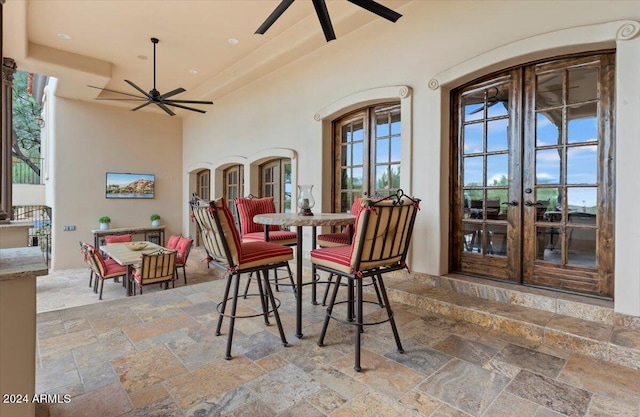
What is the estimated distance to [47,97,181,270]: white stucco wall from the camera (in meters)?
7.48

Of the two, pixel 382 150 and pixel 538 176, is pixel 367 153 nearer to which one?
pixel 382 150

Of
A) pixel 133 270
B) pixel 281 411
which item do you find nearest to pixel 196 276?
pixel 133 270

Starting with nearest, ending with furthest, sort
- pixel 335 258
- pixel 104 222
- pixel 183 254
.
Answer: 1. pixel 335 258
2. pixel 183 254
3. pixel 104 222

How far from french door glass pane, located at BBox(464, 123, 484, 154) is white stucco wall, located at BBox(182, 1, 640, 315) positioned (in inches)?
8.8

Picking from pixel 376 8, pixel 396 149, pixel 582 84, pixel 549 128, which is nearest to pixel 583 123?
pixel 549 128

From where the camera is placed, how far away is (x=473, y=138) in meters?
3.49

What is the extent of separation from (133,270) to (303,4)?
203 inches

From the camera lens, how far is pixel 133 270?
5.81m

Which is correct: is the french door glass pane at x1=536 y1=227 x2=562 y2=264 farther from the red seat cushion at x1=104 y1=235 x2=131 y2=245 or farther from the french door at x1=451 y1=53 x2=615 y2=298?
the red seat cushion at x1=104 y1=235 x2=131 y2=245

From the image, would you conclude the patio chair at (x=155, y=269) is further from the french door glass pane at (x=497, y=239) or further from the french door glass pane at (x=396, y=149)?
the french door glass pane at (x=497, y=239)

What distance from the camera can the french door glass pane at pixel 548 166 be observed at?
2.94 m

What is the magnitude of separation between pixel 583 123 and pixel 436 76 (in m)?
1.41

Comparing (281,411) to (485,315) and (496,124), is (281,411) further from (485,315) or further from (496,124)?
(496,124)

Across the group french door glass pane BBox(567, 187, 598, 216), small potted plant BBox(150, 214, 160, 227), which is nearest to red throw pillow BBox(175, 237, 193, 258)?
small potted plant BBox(150, 214, 160, 227)
